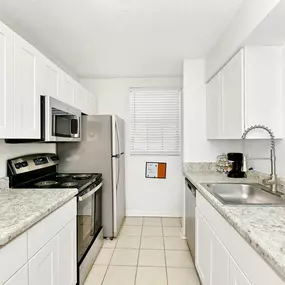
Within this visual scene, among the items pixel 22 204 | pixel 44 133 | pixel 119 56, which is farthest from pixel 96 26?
pixel 22 204

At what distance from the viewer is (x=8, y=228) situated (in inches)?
43.6

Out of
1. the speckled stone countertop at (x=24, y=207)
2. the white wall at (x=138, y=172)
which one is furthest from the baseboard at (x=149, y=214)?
the speckled stone countertop at (x=24, y=207)

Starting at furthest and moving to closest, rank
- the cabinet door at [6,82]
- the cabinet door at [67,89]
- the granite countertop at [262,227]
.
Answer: the cabinet door at [67,89] < the cabinet door at [6,82] < the granite countertop at [262,227]

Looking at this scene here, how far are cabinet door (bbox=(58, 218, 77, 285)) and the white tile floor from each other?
0.40 meters

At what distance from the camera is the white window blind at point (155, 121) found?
406 cm

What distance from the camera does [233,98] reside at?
223 cm

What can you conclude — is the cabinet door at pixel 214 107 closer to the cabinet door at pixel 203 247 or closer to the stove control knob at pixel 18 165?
the cabinet door at pixel 203 247

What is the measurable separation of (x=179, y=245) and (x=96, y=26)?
263 cm

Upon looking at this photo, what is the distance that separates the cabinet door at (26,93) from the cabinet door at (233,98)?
1705mm

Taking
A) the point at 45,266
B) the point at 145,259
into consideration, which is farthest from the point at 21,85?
the point at 145,259

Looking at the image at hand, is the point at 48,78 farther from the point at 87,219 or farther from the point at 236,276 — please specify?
the point at 236,276

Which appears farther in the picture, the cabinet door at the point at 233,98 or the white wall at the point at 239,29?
the cabinet door at the point at 233,98

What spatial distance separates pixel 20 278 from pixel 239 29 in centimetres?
225

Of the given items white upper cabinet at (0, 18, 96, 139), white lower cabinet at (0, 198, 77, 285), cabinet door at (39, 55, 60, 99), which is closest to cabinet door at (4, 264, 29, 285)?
white lower cabinet at (0, 198, 77, 285)
